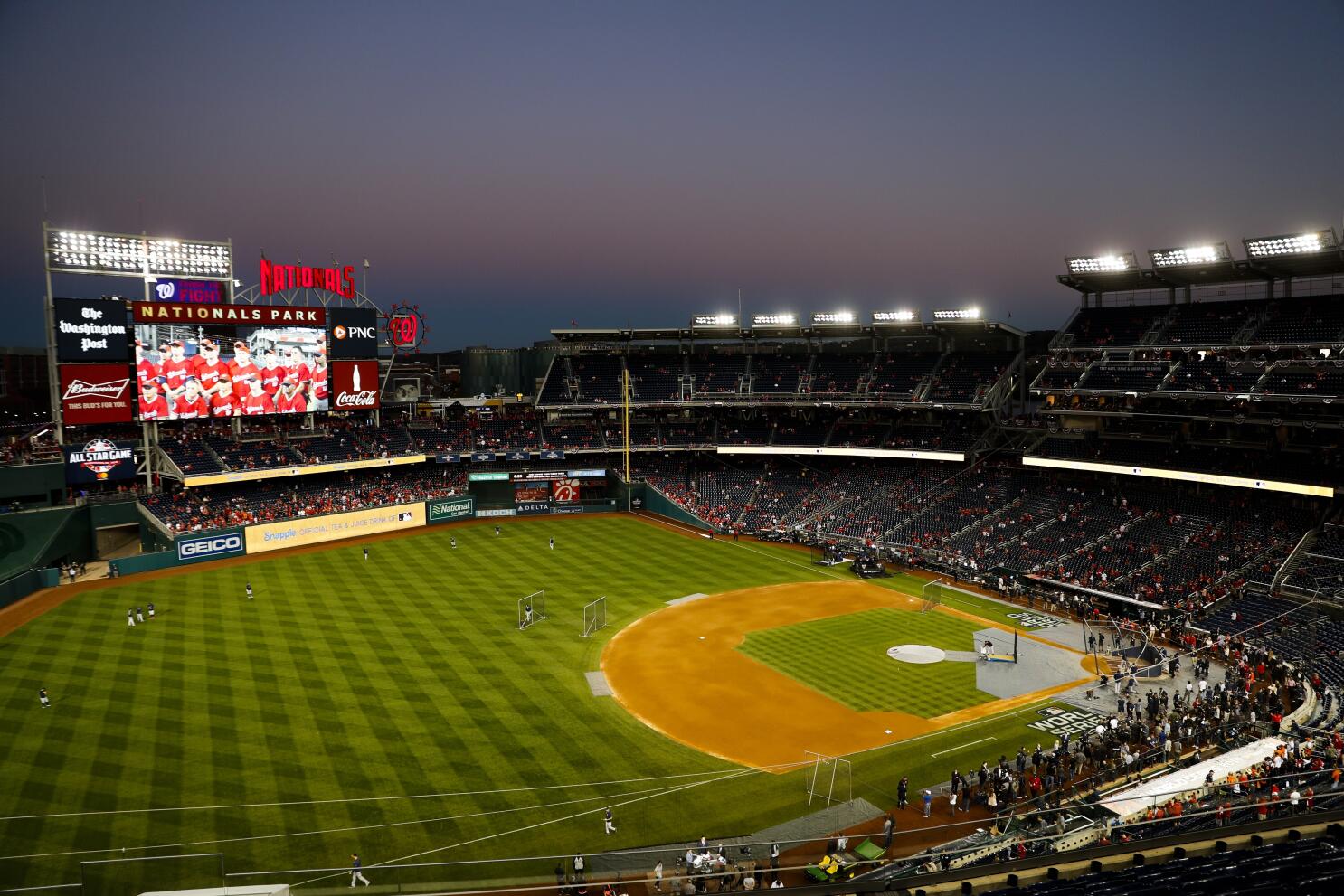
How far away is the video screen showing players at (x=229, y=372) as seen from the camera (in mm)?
48281

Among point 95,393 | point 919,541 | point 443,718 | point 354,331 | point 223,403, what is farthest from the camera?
point 354,331

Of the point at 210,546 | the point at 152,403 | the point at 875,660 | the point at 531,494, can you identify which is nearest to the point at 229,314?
the point at 152,403

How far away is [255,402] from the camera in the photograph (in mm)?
52469

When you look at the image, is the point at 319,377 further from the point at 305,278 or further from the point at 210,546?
the point at 210,546

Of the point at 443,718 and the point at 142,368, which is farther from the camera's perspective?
the point at 142,368

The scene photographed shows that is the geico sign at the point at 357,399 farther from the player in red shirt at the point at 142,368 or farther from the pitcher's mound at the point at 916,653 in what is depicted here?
the pitcher's mound at the point at 916,653

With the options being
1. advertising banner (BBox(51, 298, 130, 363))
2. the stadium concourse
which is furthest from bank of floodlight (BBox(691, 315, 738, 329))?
advertising banner (BBox(51, 298, 130, 363))

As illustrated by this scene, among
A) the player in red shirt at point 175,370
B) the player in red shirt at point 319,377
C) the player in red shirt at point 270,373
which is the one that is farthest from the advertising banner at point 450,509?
the player in red shirt at point 175,370

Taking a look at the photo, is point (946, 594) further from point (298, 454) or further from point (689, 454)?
point (298, 454)

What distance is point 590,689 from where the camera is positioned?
2989cm

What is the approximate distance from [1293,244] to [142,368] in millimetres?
63093

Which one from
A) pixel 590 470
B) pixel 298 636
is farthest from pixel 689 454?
pixel 298 636

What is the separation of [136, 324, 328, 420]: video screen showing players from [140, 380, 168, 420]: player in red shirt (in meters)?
0.05

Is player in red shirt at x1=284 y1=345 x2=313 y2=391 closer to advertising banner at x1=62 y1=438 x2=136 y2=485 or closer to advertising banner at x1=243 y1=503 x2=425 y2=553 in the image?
advertising banner at x1=243 y1=503 x2=425 y2=553
